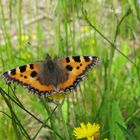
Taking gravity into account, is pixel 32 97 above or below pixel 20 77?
below

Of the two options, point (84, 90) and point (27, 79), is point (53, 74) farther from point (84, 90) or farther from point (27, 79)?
point (84, 90)

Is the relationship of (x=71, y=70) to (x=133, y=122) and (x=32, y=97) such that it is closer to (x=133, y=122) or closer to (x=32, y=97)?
(x=133, y=122)

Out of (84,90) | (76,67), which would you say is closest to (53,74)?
(76,67)

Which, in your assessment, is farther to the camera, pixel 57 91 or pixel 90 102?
pixel 90 102

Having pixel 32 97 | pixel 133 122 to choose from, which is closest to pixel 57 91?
pixel 133 122

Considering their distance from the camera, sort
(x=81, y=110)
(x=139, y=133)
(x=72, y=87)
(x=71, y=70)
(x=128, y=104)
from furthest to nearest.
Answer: (x=128, y=104)
(x=81, y=110)
(x=139, y=133)
(x=71, y=70)
(x=72, y=87)

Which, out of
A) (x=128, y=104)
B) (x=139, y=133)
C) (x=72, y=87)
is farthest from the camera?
(x=128, y=104)
